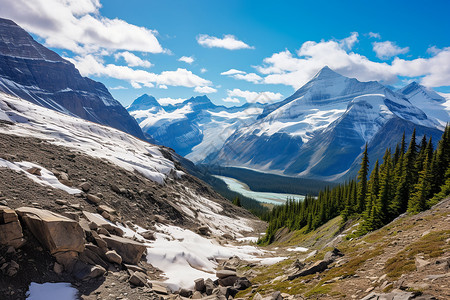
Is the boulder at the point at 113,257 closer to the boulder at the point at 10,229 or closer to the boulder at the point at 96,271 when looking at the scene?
the boulder at the point at 96,271

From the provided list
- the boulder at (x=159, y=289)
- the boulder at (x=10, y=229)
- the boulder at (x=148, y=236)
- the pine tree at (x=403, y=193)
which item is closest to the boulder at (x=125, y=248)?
the boulder at (x=159, y=289)

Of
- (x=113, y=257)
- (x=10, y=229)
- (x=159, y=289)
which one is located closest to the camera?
(x=10, y=229)

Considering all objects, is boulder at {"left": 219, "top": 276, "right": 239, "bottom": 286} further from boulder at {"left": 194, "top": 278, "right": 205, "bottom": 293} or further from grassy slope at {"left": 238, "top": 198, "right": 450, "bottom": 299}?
grassy slope at {"left": 238, "top": 198, "right": 450, "bottom": 299}

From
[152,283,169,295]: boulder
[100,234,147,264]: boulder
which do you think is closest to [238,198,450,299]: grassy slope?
[152,283,169,295]: boulder

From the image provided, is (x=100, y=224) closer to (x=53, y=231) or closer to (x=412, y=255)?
(x=53, y=231)

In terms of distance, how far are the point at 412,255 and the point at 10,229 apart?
2516 cm

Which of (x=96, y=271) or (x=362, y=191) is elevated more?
(x=362, y=191)

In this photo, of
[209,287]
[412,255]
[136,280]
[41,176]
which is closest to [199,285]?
[209,287]

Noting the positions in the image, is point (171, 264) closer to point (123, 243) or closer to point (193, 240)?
point (123, 243)

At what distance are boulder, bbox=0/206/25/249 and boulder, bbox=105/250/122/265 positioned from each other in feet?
20.0

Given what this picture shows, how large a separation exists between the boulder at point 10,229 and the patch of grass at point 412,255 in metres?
22.8

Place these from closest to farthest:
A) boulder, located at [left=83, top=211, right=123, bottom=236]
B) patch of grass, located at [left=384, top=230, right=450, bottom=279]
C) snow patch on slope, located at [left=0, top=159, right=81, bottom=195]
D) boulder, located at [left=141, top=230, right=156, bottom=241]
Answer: patch of grass, located at [left=384, top=230, right=450, bottom=279] → boulder, located at [left=83, top=211, right=123, bottom=236] → snow patch on slope, located at [left=0, top=159, right=81, bottom=195] → boulder, located at [left=141, top=230, right=156, bottom=241]

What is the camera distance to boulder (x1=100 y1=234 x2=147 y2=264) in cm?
2376

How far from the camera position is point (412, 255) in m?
15.4
